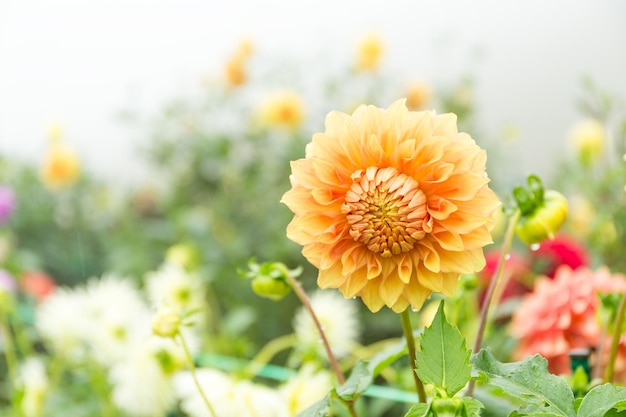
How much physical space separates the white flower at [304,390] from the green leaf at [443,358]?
0.17 meters

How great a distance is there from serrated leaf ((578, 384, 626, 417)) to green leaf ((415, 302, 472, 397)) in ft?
0.13

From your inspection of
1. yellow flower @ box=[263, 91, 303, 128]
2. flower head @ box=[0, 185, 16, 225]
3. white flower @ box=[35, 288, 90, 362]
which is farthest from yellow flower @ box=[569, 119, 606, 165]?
flower head @ box=[0, 185, 16, 225]

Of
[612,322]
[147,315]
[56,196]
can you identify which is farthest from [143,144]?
[612,322]

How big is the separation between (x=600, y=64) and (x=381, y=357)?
1.37 metres

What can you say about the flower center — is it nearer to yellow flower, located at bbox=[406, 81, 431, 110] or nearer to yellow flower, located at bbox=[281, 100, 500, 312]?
yellow flower, located at bbox=[281, 100, 500, 312]

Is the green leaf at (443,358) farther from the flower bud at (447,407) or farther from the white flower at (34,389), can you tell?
the white flower at (34,389)

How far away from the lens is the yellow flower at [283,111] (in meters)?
1.23

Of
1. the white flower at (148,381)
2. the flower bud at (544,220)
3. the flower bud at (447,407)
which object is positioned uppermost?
the flower bud at (544,220)

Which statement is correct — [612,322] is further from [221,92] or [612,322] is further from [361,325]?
[221,92]

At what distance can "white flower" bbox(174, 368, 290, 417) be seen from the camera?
1.33 feet

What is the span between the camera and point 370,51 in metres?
1.29

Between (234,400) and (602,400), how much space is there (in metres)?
0.23

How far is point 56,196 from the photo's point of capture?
Answer: 1656 mm

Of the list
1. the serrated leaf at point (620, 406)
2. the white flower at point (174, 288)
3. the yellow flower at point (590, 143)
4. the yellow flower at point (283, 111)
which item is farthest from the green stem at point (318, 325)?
the yellow flower at point (283, 111)
